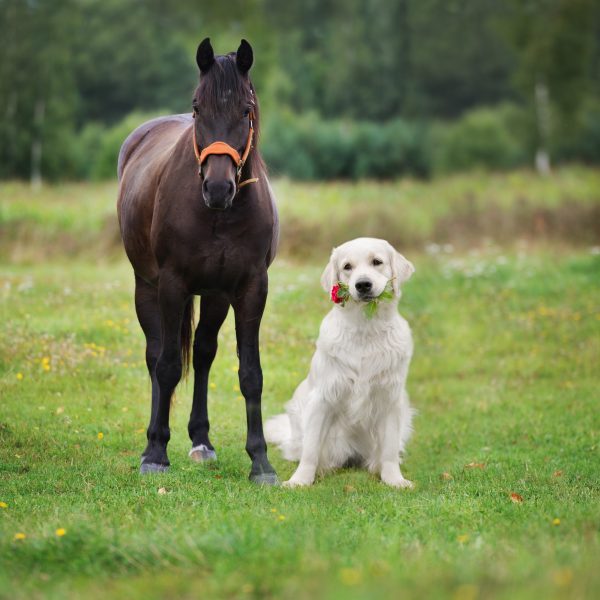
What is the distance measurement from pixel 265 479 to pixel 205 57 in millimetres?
2917

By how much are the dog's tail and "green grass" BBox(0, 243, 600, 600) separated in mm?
214

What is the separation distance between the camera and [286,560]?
3947 mm

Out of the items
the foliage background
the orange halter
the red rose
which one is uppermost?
the foliage background

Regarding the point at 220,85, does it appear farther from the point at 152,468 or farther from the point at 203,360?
the point at 152,468

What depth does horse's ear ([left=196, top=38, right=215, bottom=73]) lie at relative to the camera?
19.7 ft

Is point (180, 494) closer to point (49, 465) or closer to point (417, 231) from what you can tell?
point (49, 465)

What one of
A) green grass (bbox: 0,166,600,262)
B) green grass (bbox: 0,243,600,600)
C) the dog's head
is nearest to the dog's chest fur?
the dog's head

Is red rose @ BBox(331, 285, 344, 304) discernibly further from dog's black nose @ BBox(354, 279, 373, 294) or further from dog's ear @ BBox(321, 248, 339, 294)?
dog's black nose @ BBox(354, 279, 373, 294)

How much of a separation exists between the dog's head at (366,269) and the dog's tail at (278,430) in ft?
5.81

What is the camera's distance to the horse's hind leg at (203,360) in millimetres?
7445

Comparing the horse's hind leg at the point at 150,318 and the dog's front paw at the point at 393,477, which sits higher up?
the horse's hind leg at the point at 150,318

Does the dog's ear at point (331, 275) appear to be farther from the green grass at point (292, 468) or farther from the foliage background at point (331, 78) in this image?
the foliage background at point (331, 78)

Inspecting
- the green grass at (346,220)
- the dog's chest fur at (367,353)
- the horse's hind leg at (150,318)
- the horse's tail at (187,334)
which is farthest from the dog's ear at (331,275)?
the green grass at (346,220)

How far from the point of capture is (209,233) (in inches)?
249
